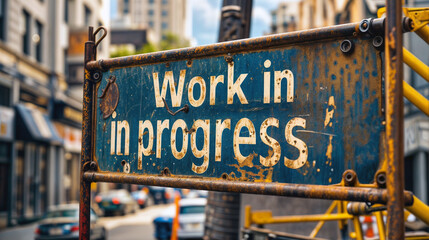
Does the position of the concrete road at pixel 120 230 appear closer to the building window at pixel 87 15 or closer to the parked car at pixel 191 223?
the parked car at pixel 191 223

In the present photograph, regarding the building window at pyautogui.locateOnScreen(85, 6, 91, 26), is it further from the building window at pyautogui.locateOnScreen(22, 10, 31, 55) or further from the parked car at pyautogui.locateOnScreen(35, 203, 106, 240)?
the parked car at pyautogui.locateOnScreen(35, 203, 106, 240)

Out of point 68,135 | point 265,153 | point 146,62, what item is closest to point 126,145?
point 146,62

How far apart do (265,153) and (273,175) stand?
110 millimetres

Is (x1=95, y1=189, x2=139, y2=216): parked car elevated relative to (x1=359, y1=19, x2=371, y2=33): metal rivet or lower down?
lower down

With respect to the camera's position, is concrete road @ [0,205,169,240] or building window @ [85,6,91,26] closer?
concrete road @ [0,205,169,240]

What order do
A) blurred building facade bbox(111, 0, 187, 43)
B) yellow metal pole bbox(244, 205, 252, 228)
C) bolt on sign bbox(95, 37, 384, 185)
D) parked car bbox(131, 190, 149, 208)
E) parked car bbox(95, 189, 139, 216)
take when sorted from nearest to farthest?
bolt on sign bbox(95, 37, 384, 185) < yellow metal pole bbox(244, 205, 252, 228) < parked car bbox(95, 189, 139, 216) < parked car bbox(131, 190, 149, 208) < blurred building facade bbox(111, 0, 187, 43)

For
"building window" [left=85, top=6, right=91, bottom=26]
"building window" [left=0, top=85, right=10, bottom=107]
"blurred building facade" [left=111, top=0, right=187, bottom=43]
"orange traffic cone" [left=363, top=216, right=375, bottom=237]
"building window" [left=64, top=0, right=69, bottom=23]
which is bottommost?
"orange traffic cone" [left=363, top=216, right=375, bottom=237]

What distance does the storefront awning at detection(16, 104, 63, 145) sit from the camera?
78.1ft

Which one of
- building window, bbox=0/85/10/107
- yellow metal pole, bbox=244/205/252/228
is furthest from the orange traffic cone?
building window, bbox=0/85/10/107

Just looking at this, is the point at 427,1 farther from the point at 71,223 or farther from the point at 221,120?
the point at 221,120

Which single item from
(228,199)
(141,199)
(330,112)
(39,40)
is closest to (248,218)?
(228,199)

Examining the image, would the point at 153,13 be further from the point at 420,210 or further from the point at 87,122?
the point at 420,210

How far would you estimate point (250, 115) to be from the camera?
2.51m

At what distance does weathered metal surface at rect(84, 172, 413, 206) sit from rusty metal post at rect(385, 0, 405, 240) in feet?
0.18
